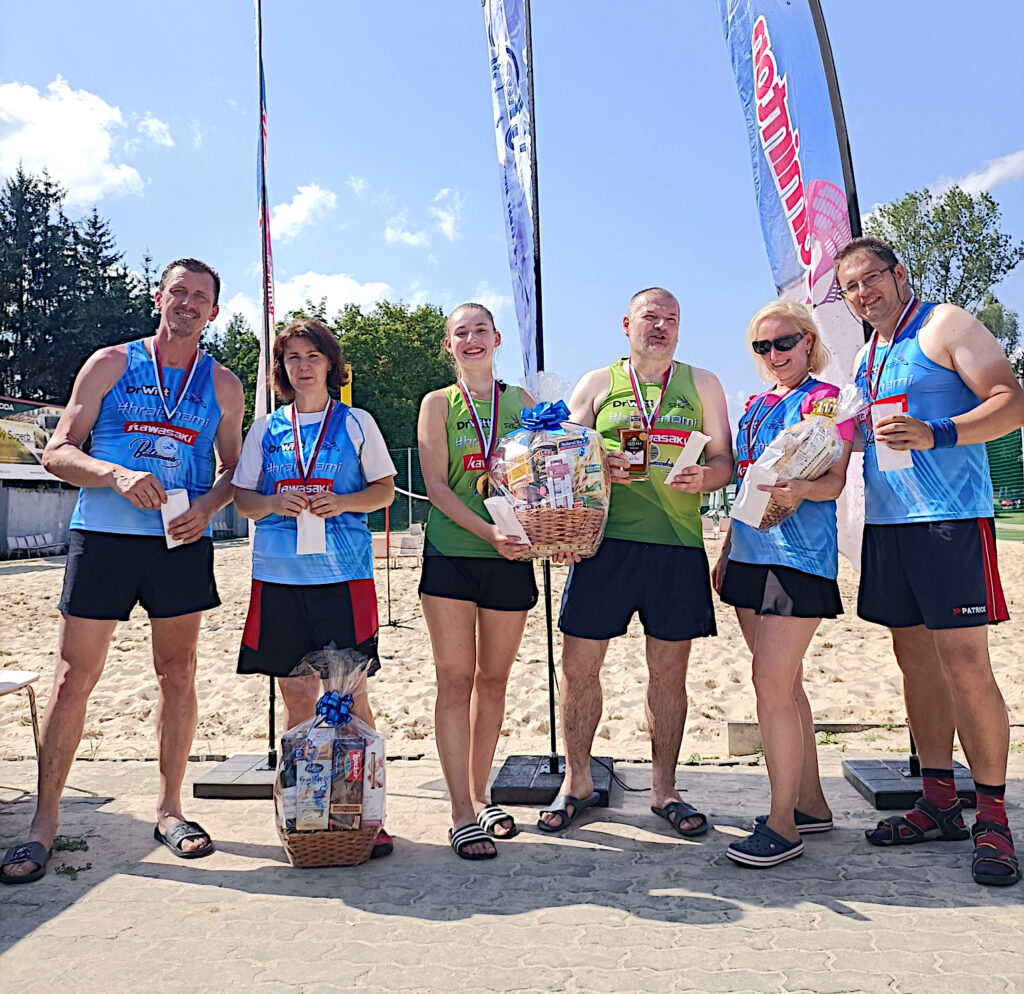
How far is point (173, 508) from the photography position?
3279mm

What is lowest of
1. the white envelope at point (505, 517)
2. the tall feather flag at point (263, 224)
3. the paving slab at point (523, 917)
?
the paving slab at point (523, 917)

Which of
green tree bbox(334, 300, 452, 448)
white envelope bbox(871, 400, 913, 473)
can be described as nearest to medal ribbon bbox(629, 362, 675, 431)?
white envelope bbox(871, 400, 913, 473)

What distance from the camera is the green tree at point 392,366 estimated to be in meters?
41.2

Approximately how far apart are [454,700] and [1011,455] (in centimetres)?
2187

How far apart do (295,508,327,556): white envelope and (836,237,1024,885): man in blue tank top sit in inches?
82.9

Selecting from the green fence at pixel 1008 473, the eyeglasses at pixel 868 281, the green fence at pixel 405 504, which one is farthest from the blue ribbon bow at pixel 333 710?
the green fence at pixel 405 504

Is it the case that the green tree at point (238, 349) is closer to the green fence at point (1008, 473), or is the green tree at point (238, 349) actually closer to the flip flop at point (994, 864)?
the green fence at point (1008, 473)

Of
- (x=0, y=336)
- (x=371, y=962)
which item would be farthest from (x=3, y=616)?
(x=0, y=336)

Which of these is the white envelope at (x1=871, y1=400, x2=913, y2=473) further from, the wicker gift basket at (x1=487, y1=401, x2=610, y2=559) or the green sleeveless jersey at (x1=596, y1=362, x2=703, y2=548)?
the wicker gift basket at (x1=487, y1=401, x2=610, y2=559)

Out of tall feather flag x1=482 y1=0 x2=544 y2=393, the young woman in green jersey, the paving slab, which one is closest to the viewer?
the paving slab

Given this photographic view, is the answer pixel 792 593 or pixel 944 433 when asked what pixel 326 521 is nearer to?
pixel 792 593

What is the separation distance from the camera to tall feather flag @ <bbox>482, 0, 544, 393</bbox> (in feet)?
15.8

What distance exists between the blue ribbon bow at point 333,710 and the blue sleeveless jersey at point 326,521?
0.46 meters

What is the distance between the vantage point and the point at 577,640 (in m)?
3.71
